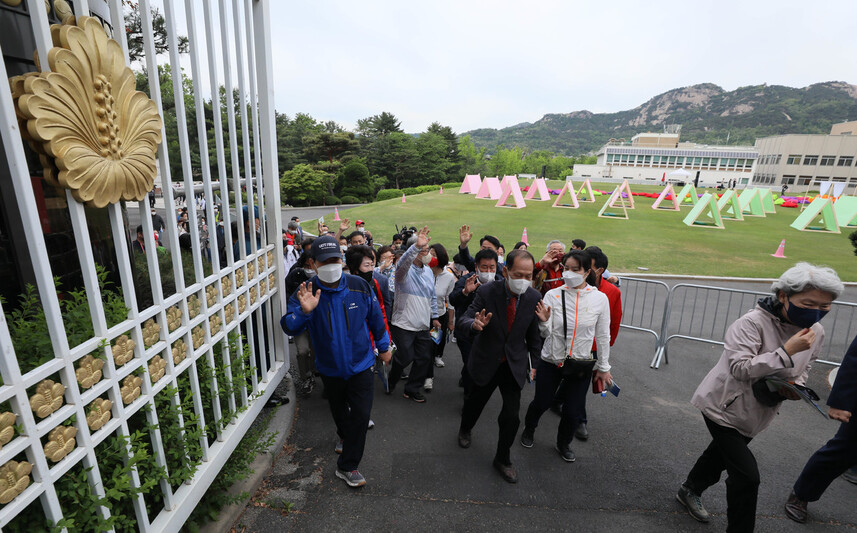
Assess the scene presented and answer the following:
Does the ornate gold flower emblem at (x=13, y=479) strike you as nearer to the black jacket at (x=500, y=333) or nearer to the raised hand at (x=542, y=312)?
the black jacket at (x=500, y=333)

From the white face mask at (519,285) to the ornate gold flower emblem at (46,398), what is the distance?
271 cm

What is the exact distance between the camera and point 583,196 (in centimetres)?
3609

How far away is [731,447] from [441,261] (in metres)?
3.24

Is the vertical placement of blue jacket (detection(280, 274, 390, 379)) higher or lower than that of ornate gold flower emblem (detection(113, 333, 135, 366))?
lower

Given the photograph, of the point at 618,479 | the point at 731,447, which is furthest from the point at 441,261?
the point at 731,447

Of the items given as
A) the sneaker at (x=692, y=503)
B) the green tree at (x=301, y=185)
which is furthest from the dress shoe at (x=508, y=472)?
the green tree at (x=301, y=185)

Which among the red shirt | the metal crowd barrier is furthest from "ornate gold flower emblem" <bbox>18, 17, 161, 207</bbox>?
the metal crowd barrier

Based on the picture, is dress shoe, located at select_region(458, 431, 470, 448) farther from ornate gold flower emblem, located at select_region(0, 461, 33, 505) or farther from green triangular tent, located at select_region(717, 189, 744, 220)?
green triangular tent, located at select_region(717, 189, 744, 220)

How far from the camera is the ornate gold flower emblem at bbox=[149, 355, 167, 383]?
2.26m

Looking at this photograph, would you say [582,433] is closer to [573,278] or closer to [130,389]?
[573,278]

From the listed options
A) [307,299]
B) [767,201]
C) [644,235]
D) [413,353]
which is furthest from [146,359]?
[767,201]

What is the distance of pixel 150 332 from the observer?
224 cm

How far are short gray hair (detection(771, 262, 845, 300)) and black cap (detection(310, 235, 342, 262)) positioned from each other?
9.53 feet

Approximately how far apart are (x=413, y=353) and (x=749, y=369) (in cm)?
310
